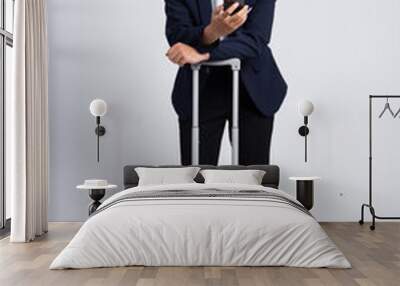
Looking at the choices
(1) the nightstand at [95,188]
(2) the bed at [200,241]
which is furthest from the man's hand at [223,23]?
(2) the bed at [200,241]

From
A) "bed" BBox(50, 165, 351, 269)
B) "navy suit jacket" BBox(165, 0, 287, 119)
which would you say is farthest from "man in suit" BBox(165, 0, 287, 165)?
"bed" BBox(50, 165, 351, 269)

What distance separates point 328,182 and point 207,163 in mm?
1527

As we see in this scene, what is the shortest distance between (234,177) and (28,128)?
2.24 meters

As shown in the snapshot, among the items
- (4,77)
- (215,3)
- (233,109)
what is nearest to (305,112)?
(233,109)

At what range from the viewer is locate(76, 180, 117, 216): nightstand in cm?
669

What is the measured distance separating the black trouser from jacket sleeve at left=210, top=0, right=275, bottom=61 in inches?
A: 8.2

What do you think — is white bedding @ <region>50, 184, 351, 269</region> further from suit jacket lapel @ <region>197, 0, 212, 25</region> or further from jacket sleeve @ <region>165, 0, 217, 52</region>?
suit jacket lapel @ <region>197, 0, 212, 25</region>

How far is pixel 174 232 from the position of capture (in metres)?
4.56

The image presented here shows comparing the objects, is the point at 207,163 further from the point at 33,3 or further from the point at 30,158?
the point at 33,3

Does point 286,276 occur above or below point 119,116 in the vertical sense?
below

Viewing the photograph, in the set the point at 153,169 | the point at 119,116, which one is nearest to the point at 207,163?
the point at 153,169

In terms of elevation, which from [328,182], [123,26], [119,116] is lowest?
[328,182]

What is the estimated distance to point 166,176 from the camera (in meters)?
6.54

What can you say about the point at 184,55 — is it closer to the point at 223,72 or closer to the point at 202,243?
the point at 223,72
